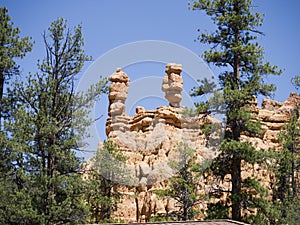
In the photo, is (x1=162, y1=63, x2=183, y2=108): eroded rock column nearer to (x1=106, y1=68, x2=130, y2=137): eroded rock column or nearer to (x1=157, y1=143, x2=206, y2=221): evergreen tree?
(x1=106, y1=68, x2=130, y2=137): eroded rock column

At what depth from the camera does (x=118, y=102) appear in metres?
50.9

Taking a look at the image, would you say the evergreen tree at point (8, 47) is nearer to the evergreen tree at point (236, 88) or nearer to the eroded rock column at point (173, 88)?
the evergreen tree at point (236, 88)

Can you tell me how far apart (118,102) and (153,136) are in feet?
22.4

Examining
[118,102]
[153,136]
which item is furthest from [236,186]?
[118,102]

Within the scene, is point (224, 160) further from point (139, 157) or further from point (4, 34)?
point (139, 157)

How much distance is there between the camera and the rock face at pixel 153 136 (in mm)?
41188

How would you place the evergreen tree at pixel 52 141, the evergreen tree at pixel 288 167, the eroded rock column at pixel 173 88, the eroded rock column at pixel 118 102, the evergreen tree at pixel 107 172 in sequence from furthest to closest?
the eroded rock column at pixel 173 88 < the eroded rock column at pixel 118 102 < the evergreen tree at pixel 107 172 < the evergreen tree at pixel 288 167 < the evergreen tree at pixel 52 141

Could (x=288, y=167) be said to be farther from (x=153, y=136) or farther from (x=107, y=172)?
(x=153, y=136)

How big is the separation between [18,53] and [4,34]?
110cm

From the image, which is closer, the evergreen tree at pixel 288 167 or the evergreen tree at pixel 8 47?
the evergreen tree at pixel 8 47

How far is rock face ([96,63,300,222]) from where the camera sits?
41188 millimetres

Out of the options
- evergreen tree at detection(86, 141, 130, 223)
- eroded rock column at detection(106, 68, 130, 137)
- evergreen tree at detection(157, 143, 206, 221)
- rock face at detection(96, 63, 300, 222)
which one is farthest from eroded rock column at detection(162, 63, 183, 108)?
evergreen tree at detection(157, 143, 206, 221)

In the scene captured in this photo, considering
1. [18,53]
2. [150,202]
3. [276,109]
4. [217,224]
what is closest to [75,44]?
[18,53]

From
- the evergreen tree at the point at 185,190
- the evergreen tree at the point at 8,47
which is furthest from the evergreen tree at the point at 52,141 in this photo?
the evergreen tree at the point at 185,190
